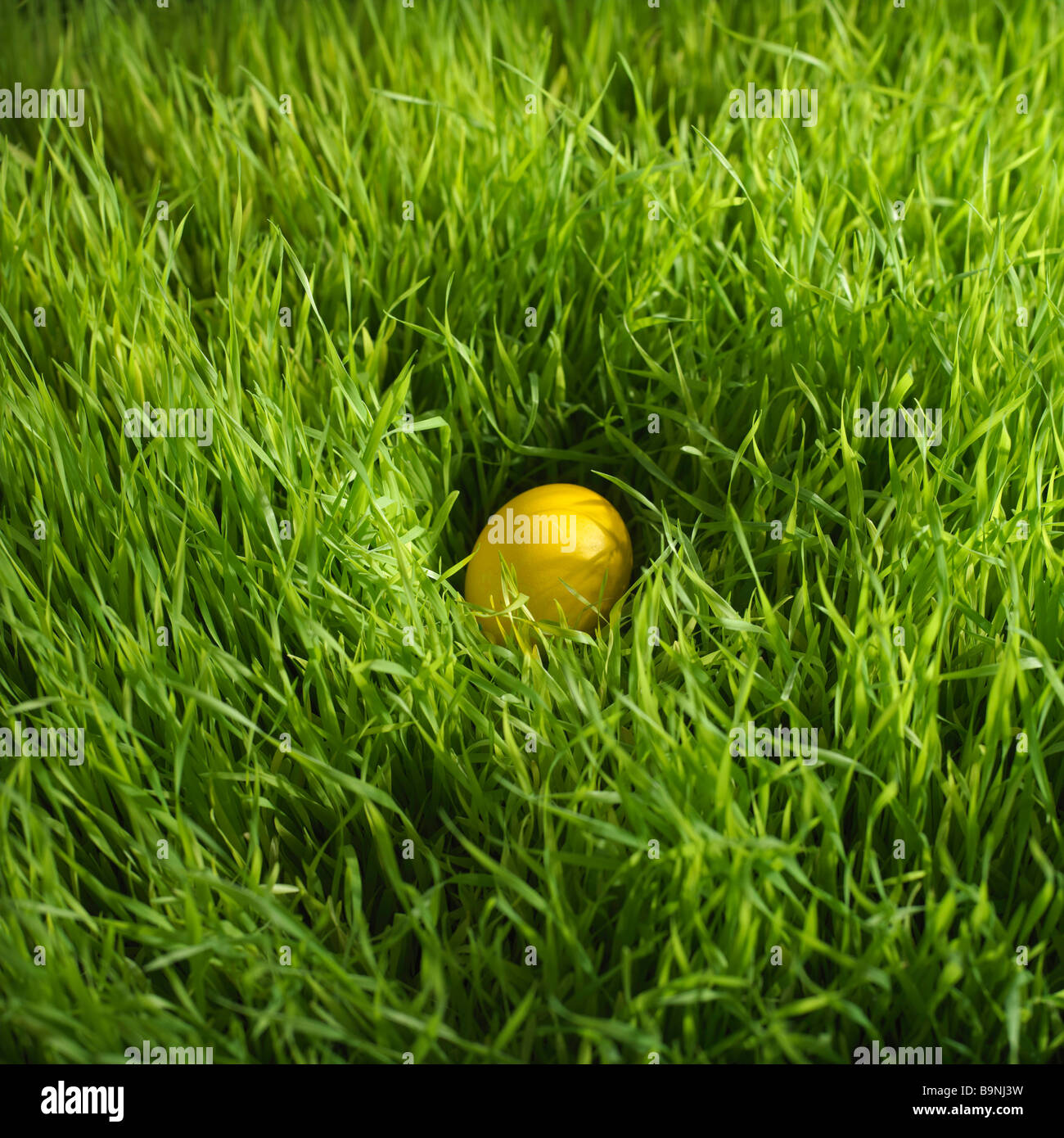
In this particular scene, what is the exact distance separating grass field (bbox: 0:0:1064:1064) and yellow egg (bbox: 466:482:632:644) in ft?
0.14

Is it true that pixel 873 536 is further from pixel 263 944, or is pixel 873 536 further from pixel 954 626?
pixel 263 944

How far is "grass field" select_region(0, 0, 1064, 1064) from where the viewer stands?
2.80 ft

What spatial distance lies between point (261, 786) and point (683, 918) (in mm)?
422

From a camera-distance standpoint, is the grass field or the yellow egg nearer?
the grass field

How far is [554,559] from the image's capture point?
1124 millimetres

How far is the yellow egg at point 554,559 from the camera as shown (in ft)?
3.69

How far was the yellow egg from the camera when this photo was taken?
1.12 meters

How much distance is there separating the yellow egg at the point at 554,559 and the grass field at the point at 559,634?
0.04 m

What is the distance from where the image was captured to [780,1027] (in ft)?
2.56

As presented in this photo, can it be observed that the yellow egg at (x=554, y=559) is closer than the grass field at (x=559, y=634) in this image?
No

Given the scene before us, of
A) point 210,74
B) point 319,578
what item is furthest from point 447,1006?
point 210,74

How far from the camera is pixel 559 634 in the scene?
41.7 inches

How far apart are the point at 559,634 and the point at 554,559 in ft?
0.33

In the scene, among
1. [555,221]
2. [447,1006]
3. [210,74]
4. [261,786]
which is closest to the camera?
[447,1006]
